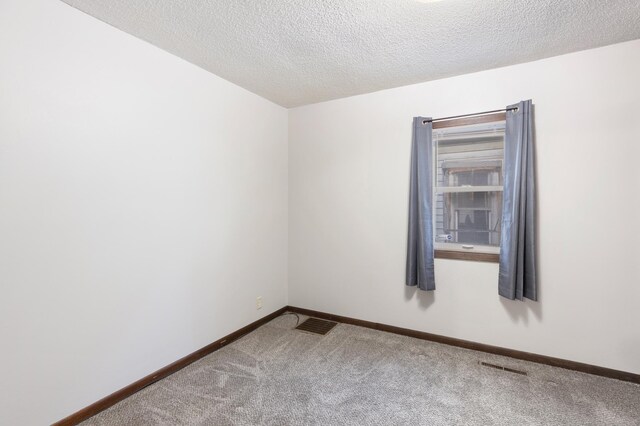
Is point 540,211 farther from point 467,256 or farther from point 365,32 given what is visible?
point 365,32

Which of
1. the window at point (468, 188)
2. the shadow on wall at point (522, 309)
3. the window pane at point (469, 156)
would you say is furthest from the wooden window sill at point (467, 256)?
the window pane at point (469, 156)

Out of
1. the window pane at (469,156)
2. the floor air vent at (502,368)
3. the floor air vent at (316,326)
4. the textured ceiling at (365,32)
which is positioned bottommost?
the floor air vent at (502,368)

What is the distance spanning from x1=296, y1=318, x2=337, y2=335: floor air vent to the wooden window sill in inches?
52.5

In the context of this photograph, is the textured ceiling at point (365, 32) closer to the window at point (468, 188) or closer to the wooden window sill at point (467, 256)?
the window at point (468, 188)

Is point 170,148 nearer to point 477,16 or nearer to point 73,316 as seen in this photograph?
point 73,316

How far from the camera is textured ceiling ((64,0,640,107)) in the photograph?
175cm

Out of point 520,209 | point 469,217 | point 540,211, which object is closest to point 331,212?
point 469,217

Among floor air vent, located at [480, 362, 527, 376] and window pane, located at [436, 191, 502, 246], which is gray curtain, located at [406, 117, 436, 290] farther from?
floor air vent, located at [480, 362, 527, 376]

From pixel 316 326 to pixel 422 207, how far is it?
1.66 m

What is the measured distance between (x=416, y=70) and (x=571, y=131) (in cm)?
128

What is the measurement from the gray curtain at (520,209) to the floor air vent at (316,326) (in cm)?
169

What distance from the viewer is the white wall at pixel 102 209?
62.7 inches

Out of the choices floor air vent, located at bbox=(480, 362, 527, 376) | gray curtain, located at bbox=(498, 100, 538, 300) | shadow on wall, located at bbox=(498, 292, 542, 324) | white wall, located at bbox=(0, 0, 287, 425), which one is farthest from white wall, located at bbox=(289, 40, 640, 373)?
white wall, located at bbox=(0, 0, 287, 425)

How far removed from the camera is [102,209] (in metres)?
1.93
